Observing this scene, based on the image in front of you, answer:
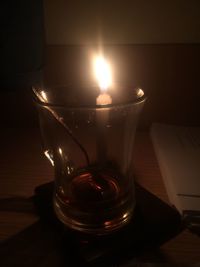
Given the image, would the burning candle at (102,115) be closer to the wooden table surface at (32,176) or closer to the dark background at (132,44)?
the wooden table surface at (32,176)

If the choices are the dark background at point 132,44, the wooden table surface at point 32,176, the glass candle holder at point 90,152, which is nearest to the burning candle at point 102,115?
the glass candle holder at point 90,152

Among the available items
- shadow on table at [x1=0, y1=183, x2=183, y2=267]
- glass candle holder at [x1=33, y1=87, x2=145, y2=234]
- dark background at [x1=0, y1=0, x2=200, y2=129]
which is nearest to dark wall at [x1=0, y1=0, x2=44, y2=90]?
dark background at [x1=0, y1=0, x2=200, y2=129]

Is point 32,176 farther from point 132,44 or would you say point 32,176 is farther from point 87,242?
point 132,44

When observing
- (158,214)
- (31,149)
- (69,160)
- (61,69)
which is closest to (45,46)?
(61,69)

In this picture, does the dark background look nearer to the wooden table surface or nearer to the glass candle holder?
the wooden table surface

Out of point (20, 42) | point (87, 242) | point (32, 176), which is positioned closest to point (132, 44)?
point (20, 42)

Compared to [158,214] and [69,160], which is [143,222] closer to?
[158,214]
